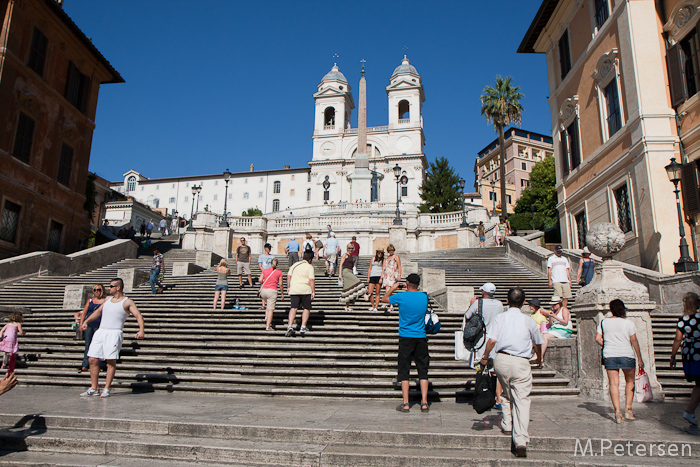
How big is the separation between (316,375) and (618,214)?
14.2 m

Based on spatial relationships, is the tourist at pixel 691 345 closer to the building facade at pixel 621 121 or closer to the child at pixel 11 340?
the child at pixel 11 340

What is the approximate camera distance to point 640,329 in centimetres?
746

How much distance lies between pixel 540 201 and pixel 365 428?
57197 millimetres

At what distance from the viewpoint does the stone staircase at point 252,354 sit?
828cm

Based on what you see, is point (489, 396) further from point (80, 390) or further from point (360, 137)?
point (360, 137)

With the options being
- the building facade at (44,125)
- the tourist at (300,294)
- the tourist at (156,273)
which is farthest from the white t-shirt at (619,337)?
the building facade at (44,125)

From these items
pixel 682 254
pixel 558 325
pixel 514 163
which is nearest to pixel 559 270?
pixel 558 325

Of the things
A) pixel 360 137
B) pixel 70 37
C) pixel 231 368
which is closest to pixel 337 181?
pixel 360 137

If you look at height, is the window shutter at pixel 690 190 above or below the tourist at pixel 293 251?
above

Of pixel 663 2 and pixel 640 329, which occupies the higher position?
pixel 663 2

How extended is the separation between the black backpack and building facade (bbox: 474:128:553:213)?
80200mm

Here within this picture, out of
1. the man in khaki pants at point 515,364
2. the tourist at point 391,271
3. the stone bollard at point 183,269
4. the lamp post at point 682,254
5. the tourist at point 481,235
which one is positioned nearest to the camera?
the man in khaki pants at point 515,364

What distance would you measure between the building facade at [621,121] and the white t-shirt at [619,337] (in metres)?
Answer: 10.3

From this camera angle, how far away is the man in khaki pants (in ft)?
15.9
